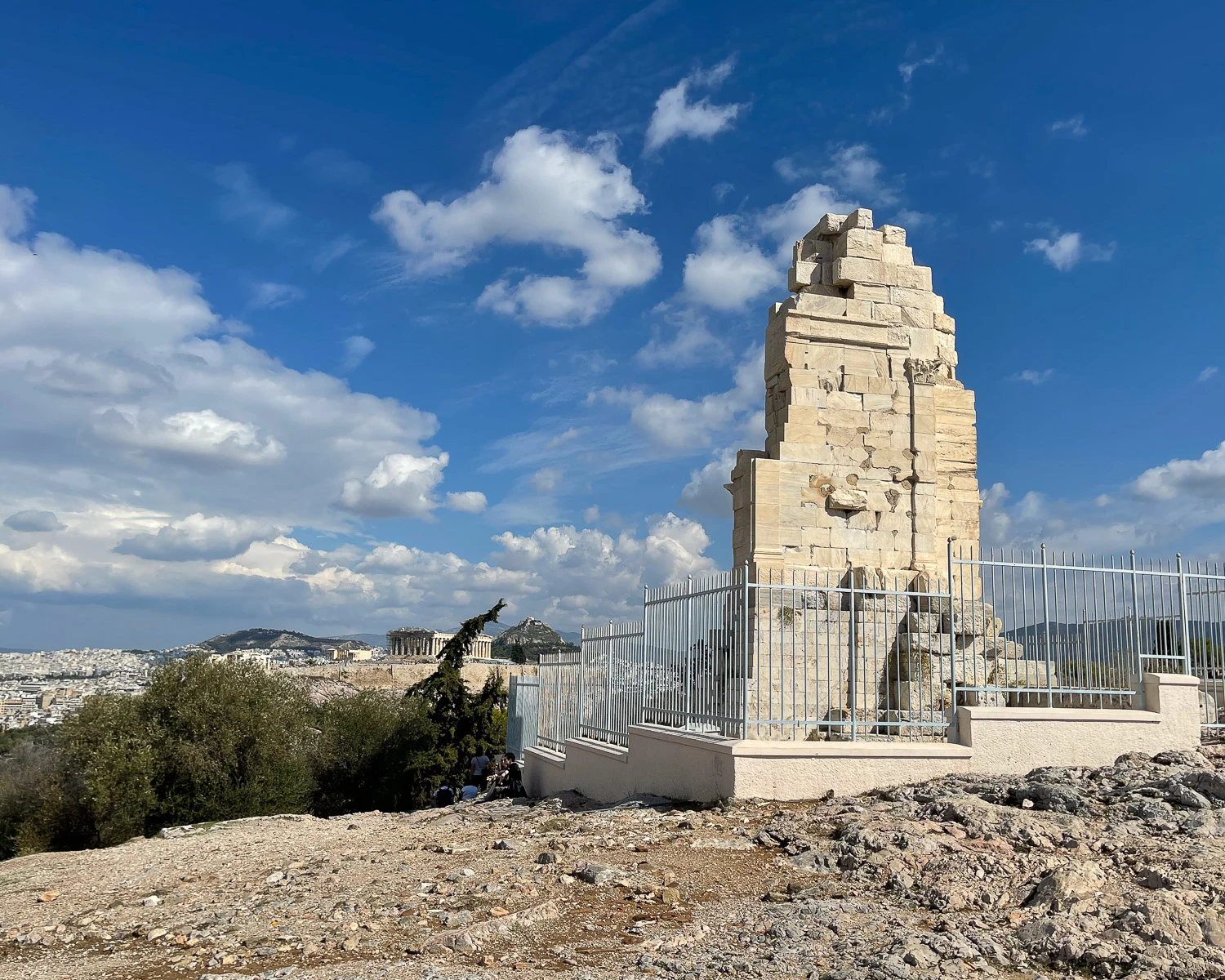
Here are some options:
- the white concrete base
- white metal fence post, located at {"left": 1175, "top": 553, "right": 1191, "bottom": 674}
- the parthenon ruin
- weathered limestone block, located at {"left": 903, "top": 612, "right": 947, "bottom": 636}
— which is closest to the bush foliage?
the white concrete base

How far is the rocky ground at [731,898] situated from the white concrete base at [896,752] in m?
0.30

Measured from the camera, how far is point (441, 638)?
89000 mm

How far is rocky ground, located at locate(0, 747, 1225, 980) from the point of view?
196 inches

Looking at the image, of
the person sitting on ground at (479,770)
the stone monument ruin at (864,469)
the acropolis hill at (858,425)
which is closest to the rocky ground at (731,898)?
the stone monument ruin at (864,469)

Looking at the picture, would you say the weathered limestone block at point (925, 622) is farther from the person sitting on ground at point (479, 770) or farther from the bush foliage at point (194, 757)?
the bush foliage at point (194, 757)

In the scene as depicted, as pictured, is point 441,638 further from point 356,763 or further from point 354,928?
point 354,928

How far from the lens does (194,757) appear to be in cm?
1775

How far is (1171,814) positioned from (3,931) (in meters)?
8.71

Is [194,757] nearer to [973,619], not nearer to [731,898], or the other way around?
[973,619]

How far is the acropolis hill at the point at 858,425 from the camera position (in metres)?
12.0

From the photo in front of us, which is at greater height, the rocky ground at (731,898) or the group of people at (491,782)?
the rocky ground at (731,898)

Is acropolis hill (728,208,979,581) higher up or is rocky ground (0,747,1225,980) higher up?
acropolis hill (728,208,979,581)

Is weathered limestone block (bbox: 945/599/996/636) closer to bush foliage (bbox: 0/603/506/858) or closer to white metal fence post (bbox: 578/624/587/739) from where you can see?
white metal fence post (bbox: 578/624/587/739)

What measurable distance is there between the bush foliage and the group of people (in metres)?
3.15
